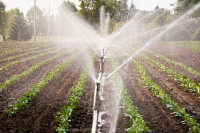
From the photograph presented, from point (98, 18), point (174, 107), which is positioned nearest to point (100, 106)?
point (174, 107)

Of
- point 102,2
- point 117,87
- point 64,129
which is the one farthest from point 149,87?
point 102,2

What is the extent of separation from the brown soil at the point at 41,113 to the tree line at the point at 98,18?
34.0 metres

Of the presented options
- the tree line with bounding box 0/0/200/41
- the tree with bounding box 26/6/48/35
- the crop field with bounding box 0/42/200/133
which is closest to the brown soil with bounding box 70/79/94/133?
the crop field with bounding box 0/42/200/133

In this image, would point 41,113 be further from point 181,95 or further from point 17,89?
point 181,95

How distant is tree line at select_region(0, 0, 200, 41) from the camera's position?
129ft

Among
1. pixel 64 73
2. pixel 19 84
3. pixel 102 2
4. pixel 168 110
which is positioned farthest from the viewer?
pixel 102 2

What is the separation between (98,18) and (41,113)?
63921mm

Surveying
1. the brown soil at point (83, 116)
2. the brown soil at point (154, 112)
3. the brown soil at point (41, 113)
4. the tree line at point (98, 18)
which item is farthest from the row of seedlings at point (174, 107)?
the tree line at point (98, 18)

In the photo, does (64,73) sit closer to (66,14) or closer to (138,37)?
(138,37)

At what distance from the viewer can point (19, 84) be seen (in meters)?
10.2

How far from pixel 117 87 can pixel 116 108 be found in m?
2.56

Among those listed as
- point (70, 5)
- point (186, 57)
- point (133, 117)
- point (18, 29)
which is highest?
point (70, 5)

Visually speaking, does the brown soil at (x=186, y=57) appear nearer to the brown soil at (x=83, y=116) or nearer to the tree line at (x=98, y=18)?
the brown soil at (x=83, y=116)

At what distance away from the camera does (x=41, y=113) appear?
6473mm
